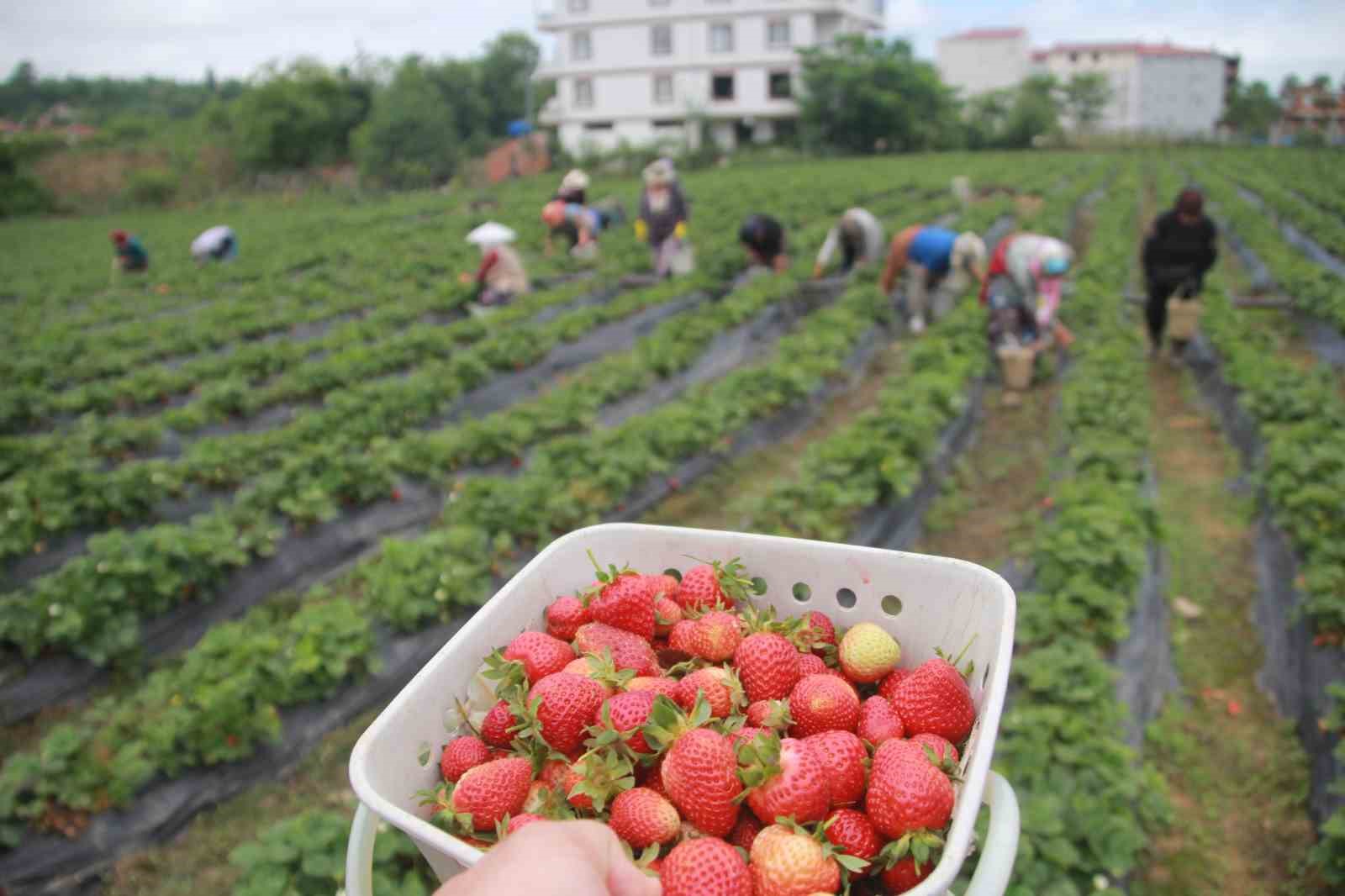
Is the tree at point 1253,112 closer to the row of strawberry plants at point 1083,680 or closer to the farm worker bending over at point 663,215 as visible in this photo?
the farm worker bending over at point 663,215

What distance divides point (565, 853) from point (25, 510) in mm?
5852

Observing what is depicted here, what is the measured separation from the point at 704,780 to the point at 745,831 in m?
0.16

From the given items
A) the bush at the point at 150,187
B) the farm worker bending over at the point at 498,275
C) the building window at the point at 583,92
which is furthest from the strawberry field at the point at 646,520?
the building window at the point at 583,92

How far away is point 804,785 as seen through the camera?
1.46 metres

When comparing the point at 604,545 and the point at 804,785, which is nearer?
the point at 804,785

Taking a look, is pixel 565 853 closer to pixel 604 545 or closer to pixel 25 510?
pixel 604 545

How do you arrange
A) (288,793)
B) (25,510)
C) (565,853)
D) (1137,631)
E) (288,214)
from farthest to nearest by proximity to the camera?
1. (288,214)
2. (25,510)
3. (1137,631)
4. (288,793)
5. (565,853)

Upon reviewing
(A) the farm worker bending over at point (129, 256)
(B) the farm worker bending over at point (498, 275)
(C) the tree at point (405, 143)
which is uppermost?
(C) the tree at point (405, 143)

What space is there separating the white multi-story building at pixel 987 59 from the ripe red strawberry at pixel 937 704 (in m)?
80.8

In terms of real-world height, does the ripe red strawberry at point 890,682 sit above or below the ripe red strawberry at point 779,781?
below

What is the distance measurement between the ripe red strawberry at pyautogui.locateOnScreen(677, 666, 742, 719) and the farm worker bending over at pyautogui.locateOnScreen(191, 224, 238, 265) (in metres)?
18.0

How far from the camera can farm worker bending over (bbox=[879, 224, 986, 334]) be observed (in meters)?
9.48

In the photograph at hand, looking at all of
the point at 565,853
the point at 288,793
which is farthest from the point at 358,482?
the point at 565,853

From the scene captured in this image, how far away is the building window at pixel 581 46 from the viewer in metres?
51.9
